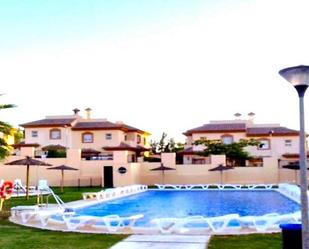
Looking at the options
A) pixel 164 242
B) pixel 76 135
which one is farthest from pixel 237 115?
pixel 164 242

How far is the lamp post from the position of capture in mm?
6754

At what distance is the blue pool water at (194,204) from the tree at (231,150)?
10815 millimetres

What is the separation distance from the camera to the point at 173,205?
22516mm

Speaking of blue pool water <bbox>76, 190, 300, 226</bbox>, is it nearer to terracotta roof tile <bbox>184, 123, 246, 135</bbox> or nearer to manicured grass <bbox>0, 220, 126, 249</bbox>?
manicured grass <bbox>0, 220, 126, 249</bbox>

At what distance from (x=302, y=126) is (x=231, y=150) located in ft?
111

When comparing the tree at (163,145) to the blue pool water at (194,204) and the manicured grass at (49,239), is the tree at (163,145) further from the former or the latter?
the manicured grass at (49,239)

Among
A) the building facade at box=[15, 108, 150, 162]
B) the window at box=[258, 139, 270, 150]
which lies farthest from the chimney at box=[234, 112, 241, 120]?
the building facade at box=[15, 108, 150, 162]

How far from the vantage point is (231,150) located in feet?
132

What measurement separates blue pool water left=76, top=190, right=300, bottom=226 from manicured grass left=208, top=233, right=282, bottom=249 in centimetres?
529

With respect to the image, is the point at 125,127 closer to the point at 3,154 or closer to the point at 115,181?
the point at 115,181

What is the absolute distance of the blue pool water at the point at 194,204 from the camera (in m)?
19.2

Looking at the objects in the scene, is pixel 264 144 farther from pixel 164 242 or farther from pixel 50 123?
pixel 164 242

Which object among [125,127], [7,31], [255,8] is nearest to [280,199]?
[255,8]

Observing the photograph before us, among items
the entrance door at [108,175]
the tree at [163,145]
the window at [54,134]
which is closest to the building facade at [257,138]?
Result: the tree at [163,145]
